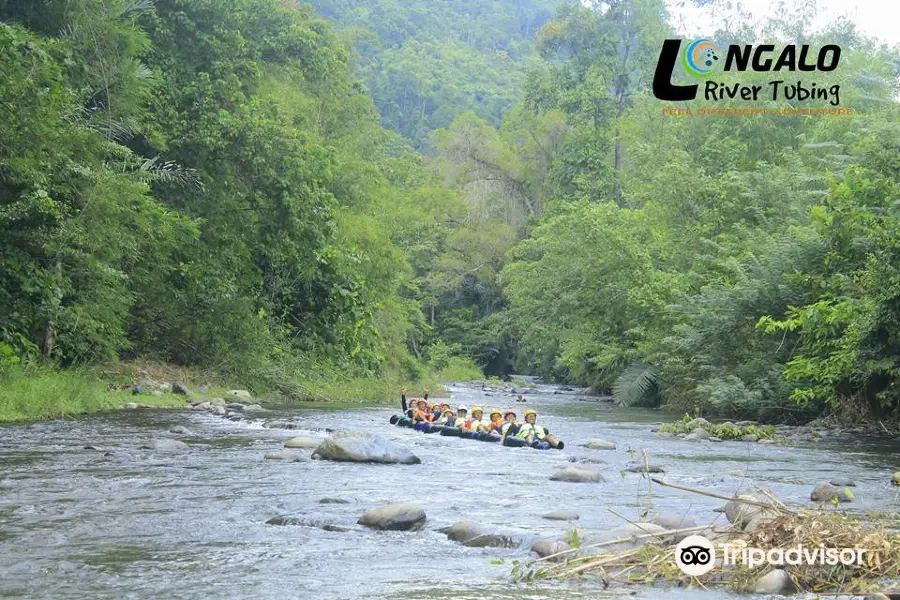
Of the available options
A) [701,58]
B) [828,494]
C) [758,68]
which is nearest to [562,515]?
[828,494]

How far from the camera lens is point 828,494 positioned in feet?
30.9

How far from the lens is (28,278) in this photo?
16.7 meters

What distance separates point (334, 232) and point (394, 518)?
18.3 meters

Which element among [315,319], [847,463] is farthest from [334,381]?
[847,463]

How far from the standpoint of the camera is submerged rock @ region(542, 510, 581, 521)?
8119 millimetres

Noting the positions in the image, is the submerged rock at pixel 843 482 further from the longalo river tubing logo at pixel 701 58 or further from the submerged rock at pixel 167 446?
the longalo river tubing logo at pixel 701 58

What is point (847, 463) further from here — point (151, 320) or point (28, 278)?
point (151, 320)

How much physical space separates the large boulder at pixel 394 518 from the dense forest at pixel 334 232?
33.0 ft

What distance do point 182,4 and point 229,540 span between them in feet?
63.6

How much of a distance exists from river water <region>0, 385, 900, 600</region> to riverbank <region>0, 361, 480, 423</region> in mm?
666

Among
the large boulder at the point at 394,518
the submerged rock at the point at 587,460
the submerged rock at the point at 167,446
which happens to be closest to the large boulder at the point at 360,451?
the submerged rock at the point at 167,446

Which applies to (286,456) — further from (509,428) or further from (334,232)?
(334,232)

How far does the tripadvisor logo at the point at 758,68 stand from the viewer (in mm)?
35594

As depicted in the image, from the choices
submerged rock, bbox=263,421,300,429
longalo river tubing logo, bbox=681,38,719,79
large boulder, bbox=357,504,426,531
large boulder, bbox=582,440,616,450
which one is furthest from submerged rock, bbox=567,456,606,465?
longalo river tubing logo, bbox=681,38,719,79
